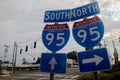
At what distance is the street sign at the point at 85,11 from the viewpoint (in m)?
4.21

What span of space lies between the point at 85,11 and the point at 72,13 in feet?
1.08

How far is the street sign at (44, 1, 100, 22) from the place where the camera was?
167 inches

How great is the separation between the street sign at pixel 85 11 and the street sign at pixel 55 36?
305 mm

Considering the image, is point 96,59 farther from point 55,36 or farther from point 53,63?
point 55,36

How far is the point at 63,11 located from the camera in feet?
15.1

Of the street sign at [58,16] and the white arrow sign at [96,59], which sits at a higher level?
the street sign at [58,16]

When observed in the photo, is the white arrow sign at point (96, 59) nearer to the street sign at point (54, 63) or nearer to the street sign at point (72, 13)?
the street sign at point (54, 63)

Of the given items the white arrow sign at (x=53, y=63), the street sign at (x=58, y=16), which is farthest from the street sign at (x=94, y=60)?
the street sign at (x=58, y=16)

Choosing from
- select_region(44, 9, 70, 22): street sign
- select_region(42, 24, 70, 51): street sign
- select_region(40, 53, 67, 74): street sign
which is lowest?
select_region(40, 53, 67, 74): street sign

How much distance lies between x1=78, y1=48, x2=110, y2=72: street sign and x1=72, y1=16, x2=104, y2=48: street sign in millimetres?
203

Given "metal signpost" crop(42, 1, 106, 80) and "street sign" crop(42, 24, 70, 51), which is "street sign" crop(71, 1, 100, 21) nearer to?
"metal signpost" crop(42, 1, 106, 80)

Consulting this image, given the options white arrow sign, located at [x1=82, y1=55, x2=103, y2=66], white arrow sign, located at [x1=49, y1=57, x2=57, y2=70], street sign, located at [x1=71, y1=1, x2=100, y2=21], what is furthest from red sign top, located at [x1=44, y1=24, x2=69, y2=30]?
white arrow sign, located at [x1=82, y1=55, x2=103, y2=66]

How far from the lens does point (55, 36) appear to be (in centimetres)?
441

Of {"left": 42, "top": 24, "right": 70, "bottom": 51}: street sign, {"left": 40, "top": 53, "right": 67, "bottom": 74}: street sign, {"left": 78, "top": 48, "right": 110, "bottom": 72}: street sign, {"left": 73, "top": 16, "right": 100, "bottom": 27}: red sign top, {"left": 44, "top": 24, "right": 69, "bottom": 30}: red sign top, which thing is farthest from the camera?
{"left": 44, "top": 24, "right": 69, "bottom": 30}: red sign top
